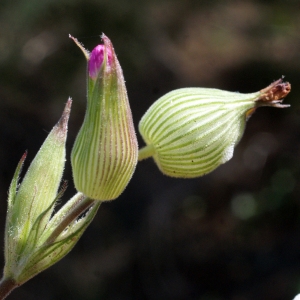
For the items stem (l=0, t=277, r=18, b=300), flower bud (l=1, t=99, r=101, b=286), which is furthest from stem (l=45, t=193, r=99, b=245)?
stem (l=0, t=277, r=18, b=300)

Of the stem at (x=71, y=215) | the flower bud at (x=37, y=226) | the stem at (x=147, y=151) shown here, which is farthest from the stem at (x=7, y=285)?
the stem at (x=147, y=151)

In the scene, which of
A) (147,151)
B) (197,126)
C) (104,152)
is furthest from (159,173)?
(104,152)

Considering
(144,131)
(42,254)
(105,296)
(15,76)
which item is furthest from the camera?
(15,76)

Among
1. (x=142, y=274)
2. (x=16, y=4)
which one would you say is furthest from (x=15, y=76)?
(x=142, y=274)

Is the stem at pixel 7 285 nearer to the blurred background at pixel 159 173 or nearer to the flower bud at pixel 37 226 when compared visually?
the flower bud at pixel 37 226

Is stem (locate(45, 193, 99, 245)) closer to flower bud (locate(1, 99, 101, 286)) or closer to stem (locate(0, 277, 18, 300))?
flower bud (locate(1, 99, 101, 286))

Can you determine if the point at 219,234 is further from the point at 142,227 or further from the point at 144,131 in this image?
the point at 144,131
